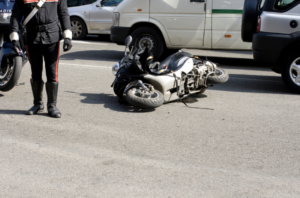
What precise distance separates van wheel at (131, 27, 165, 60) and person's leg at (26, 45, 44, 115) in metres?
5.22

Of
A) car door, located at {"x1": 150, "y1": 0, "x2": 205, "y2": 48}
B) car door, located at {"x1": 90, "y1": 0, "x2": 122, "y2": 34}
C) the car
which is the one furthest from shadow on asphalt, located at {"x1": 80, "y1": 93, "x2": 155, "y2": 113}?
car door, located at {"x1": 90, "y1": 0, "x2": 122, "y2": 34}

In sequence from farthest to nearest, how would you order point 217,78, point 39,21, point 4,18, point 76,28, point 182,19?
point 76,28 < point 182,19 < point 217,78 < point 4,18 < point 39,21

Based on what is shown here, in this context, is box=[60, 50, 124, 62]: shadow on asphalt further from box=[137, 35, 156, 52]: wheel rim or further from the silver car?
the silver car

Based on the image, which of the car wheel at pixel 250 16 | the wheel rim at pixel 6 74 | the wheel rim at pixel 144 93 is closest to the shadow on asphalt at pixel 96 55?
the car wheel at pixel 250 16

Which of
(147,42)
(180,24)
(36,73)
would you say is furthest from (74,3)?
(36,73)

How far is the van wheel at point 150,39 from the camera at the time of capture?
34.4 ft

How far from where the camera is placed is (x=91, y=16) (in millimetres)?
14789

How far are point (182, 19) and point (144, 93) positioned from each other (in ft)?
15.5

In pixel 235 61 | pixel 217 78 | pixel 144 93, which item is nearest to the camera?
pixel 144 93

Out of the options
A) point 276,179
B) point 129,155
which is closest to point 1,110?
point 129,155

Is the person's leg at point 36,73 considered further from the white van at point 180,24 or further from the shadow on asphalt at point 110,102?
the white van at point 180,24

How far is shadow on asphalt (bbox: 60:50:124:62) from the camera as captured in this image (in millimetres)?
10844

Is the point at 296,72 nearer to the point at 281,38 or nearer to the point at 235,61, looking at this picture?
the point at 281,38

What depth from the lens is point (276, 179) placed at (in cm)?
373
